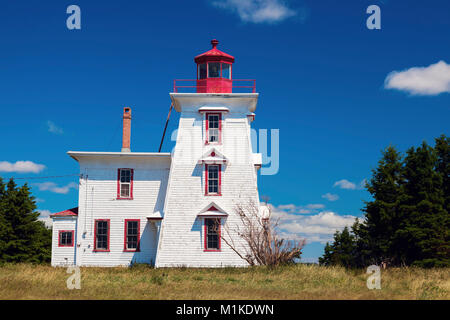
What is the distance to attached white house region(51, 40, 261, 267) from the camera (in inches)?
1000

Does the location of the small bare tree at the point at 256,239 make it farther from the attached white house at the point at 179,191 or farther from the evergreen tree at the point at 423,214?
the evergreen tree at the point at 423,214

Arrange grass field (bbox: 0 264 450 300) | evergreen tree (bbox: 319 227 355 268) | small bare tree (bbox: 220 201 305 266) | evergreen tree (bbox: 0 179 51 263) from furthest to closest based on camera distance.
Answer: evergreen tree (bbox: 319 227 355 268) < evergreen tree (bbox: 0 179 51 263) < small bare tree (bbox: 220 201 305 266) < grass field (bbox: 0 264 450 300)

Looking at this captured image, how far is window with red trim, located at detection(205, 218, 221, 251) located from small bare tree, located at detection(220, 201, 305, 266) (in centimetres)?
36

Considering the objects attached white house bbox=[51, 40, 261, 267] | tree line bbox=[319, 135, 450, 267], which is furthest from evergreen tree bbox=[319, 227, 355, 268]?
attached white house bbox=[51, 40, 261, 267]

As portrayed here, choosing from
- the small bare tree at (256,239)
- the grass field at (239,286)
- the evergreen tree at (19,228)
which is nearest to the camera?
the grass field at (239,286)

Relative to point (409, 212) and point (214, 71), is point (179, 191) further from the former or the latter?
point (409, 212)

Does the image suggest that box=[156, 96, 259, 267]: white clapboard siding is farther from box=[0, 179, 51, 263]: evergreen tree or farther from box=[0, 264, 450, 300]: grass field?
box=[0, 179, 51, 263]: evergreen tree

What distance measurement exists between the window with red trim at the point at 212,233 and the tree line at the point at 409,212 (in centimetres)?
989

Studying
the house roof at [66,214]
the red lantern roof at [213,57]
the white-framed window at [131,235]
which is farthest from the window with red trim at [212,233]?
the red lantern roof at [213,57]

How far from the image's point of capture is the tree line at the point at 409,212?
28.2 metres

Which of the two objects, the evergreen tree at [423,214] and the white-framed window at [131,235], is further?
the evergreen tree at [423,214]

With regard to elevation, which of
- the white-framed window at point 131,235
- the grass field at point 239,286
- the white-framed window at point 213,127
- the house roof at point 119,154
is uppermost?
the white-framed window at point 213,127

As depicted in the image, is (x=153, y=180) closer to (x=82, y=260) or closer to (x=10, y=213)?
(x=82, y=260)
